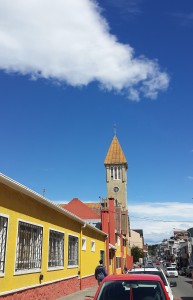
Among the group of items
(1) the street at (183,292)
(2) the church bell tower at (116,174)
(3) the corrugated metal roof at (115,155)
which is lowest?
(1) the street at (183,292)

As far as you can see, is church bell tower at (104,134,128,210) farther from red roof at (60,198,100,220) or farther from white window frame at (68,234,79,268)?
white window frame at (68,234,79,268)

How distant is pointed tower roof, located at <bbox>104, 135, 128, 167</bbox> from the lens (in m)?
92.8

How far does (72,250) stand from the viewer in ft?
60.8

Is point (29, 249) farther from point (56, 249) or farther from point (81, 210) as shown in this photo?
point (81, 210)

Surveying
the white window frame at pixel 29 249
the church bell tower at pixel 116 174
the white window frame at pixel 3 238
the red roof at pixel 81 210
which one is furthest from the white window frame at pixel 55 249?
the church bell tower at pixel 116 174

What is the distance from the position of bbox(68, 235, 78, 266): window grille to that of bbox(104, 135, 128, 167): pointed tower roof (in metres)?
73.3

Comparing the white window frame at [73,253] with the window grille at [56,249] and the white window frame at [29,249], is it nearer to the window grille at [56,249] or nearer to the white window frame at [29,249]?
the window grille at [56,249]

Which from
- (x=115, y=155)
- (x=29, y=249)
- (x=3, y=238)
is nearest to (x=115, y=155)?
(x=115, y=155)

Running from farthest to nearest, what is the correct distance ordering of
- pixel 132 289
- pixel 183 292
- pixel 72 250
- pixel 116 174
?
pixel 116 174 < pixel 183 292 < pixel 72 250 < pixel 132 289

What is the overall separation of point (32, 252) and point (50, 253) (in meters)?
2.42

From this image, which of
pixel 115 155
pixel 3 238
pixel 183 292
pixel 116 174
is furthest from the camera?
pixel 115 155

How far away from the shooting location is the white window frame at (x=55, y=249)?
14.4 meters

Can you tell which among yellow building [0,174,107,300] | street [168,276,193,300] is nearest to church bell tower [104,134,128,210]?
street [168,276,193,300]

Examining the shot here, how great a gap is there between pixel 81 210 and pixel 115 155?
4947 cm
